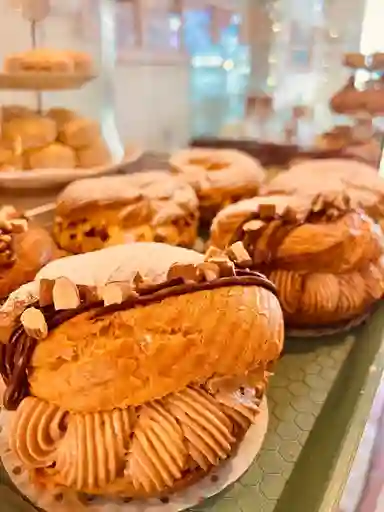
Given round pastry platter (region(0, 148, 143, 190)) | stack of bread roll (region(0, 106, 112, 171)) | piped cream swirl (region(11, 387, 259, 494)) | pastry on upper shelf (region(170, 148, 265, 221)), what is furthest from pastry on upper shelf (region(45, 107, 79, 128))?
piped cream swirl (region(11, 387, 259, 494))

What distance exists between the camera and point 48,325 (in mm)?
614

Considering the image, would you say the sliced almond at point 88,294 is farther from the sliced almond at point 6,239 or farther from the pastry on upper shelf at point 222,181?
the pastry on upper shelf at point 222,181

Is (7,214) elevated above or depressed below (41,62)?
below

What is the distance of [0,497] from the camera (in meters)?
0.66

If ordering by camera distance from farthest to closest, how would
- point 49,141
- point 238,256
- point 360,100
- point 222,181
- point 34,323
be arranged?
point 360,100 → point 49,141 → point 222,181 → point 238,256 → point 34,323

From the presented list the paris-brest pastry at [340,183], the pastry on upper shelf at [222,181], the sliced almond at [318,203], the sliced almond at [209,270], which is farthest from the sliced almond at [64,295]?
the pastry on upper shelf at [222,181]

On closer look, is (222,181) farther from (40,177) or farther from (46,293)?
(46,293)

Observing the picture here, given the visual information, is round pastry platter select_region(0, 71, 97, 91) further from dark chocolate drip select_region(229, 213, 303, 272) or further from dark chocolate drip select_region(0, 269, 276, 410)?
dark chocolate drip select_region(0, 269, 276, 410)

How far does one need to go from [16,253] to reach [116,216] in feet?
0.79

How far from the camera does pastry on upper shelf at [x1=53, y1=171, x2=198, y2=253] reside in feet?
3.75

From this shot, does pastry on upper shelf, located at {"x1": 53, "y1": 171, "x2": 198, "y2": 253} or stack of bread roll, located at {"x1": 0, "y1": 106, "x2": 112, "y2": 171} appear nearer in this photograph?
pastry on upper shelf, located at {"x1": 53, "y1": 171, "x2": 198, "y2": 253}

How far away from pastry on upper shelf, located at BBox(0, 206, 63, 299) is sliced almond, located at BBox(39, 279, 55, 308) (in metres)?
0.32

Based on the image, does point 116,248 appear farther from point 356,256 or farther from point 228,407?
point 356,256

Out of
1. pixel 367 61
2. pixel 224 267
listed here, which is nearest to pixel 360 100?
pixel 367 61
